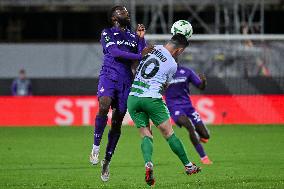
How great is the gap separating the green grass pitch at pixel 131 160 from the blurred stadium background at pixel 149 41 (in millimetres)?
1631

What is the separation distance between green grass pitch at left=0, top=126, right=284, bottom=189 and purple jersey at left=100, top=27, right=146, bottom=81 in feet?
5.49

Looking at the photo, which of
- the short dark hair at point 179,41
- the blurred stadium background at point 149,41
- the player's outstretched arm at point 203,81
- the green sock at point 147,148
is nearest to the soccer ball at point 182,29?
the short dark hair at point 179,41

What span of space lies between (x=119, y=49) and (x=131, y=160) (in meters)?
5.01

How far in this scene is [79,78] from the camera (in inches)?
1260

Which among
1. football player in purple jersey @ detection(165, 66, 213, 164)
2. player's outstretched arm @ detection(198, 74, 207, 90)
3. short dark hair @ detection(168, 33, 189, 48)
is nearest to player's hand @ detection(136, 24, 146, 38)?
short dark hair @ detection(168, 33, 189, 48)

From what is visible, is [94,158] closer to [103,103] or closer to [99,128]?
[99,128]

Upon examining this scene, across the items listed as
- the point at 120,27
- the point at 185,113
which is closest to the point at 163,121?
the point at 120,27

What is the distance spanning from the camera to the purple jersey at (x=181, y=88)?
19438 millimetres

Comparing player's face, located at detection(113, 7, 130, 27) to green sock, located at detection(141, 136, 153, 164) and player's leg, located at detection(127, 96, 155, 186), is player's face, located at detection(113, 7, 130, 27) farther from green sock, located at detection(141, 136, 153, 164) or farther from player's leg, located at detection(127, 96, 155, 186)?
green sock, located at detection(141, 136, 153, 164)

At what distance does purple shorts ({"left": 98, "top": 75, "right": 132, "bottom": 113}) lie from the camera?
14367 millimetres

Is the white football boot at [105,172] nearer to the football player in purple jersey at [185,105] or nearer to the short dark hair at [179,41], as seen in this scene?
the short dark hair at [179,41]

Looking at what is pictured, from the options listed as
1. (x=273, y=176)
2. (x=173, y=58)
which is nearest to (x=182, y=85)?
(x=273, y=176)

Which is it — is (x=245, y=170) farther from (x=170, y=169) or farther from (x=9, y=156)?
(x=9, y=156)

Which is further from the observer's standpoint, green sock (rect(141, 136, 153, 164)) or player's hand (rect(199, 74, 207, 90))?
player's hand (rect(199, 74, 207, 90))
